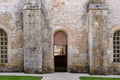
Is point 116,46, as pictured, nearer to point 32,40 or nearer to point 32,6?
point 32,40

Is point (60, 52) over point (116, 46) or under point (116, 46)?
under

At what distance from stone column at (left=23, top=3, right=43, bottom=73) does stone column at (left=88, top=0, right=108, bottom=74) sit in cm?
344

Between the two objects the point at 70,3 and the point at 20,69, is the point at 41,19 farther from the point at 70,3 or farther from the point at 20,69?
the point at 20,69

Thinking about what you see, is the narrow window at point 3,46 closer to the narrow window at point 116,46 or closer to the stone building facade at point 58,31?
the stone building facade at point 58,31

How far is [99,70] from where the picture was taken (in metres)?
19.3

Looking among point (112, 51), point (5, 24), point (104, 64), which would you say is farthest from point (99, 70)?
point (5, 24)

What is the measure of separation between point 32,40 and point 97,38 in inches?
169

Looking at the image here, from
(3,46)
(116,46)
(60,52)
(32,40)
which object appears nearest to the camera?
(32,40)

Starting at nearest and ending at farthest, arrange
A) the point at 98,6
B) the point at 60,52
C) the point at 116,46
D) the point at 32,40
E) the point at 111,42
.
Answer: the point at 32,40, the point at 98,6, the point at 111,42, the point at 116,46, the point at 60,52

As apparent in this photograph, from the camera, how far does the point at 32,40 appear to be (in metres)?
19.3

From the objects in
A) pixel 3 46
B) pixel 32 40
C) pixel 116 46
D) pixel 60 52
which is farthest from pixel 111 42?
pixel 60 52

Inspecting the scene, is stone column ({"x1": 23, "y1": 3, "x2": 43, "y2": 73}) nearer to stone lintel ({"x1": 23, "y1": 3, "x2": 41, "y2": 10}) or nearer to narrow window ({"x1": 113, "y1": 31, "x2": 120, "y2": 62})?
stone lintel ({"x1": 23, "y1": 3, "x2": 41, "y2": 10})

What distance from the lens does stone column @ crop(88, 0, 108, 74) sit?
1928 cm

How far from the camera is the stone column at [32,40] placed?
19.2m
